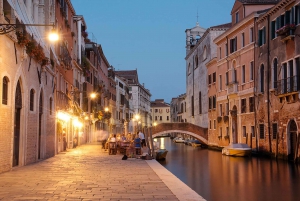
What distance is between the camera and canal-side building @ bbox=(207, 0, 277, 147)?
32.6 meters

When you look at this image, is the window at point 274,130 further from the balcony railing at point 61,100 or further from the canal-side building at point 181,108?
the canal-side building at point 181,108

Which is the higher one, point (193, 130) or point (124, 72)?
point (124, 72)

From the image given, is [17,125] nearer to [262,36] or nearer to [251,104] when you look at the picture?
[262,36]

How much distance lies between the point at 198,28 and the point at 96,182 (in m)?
60.0

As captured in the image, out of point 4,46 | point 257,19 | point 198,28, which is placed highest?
point 198,28

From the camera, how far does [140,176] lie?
12.8 m

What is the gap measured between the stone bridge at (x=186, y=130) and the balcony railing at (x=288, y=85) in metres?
19.0

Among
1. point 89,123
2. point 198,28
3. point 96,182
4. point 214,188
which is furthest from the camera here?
point 198,28

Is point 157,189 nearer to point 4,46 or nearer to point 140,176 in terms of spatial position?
point 140,176

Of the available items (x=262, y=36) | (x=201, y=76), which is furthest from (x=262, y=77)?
(x=201, y=76)

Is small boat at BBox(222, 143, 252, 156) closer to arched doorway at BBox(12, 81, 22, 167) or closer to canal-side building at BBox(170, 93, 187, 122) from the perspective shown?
arched doorway at BBox(12, 81, 22, 167)

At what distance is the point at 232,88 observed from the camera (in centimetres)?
3584

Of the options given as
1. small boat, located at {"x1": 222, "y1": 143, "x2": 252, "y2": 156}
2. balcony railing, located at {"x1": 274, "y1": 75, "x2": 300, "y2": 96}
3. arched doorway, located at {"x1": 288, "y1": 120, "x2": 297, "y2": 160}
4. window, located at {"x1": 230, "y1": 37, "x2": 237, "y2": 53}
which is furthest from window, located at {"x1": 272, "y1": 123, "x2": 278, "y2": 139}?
window, located at {"x1": 230, "y1": 37, "x2": 237, "y2": 53}

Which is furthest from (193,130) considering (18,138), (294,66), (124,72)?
(124,72)
